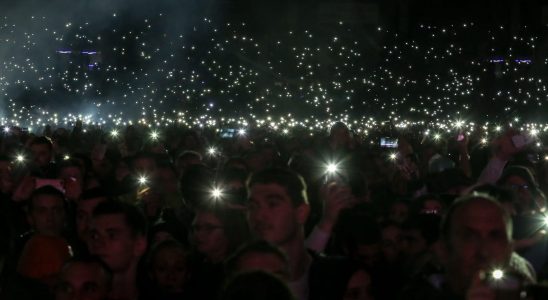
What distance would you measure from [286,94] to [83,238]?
19.0 meters

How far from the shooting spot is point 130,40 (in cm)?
2702

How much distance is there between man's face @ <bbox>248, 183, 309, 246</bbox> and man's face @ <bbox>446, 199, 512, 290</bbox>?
1.26m

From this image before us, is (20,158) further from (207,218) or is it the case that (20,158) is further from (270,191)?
(270,191)

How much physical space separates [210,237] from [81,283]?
4.61 feet

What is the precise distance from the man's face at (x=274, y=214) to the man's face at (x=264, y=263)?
81cm

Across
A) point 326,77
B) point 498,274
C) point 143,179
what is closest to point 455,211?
point 498,274

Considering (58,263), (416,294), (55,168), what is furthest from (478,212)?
(55,168)

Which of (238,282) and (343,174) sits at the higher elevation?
(343,174)

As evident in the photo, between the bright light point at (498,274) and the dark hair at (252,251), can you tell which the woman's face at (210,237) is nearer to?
the dark hair at (252,251)

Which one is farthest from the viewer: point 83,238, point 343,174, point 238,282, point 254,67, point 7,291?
point 254,67

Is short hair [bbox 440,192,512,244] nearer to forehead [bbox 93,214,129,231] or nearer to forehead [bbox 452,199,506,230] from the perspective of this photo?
forehead [bbox 452,199,506,230]

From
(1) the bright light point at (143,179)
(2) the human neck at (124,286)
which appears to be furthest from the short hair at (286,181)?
(1) the bright light point at (143,179)

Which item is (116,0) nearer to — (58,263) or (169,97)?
(169,97)

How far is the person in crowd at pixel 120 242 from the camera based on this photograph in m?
5.42
